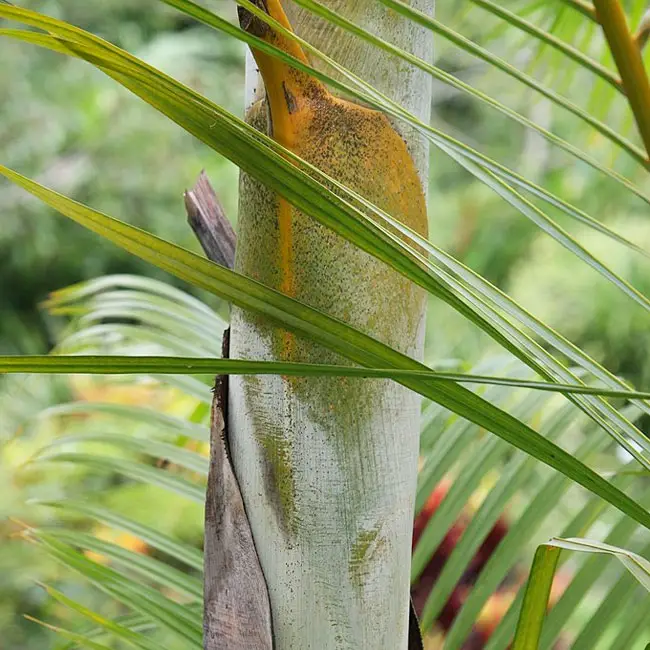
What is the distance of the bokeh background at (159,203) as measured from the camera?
2.10 meters

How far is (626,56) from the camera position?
237 millimetres

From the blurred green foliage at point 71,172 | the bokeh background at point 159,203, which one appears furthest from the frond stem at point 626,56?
the blurred green foliage at point 71,172

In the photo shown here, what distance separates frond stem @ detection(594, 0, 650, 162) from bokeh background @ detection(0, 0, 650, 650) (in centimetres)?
169

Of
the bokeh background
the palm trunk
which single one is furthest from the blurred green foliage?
the palm trunk

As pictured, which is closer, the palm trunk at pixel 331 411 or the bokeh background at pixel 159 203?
the palm trunk at pixel 331 411

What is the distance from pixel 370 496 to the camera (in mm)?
244

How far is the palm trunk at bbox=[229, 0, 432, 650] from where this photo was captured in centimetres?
23

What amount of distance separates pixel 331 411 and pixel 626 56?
14 cm

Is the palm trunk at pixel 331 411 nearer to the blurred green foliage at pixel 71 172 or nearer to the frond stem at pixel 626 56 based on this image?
the frond stem at pixel 626 56

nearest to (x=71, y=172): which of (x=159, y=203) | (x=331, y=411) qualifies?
(x=159, y=203)

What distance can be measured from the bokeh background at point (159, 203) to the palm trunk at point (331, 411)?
1.69 metres

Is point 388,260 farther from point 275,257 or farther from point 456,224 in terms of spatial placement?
point 456,224

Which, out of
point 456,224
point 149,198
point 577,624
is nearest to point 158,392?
point 577,624

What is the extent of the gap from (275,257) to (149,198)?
7.89 ft
